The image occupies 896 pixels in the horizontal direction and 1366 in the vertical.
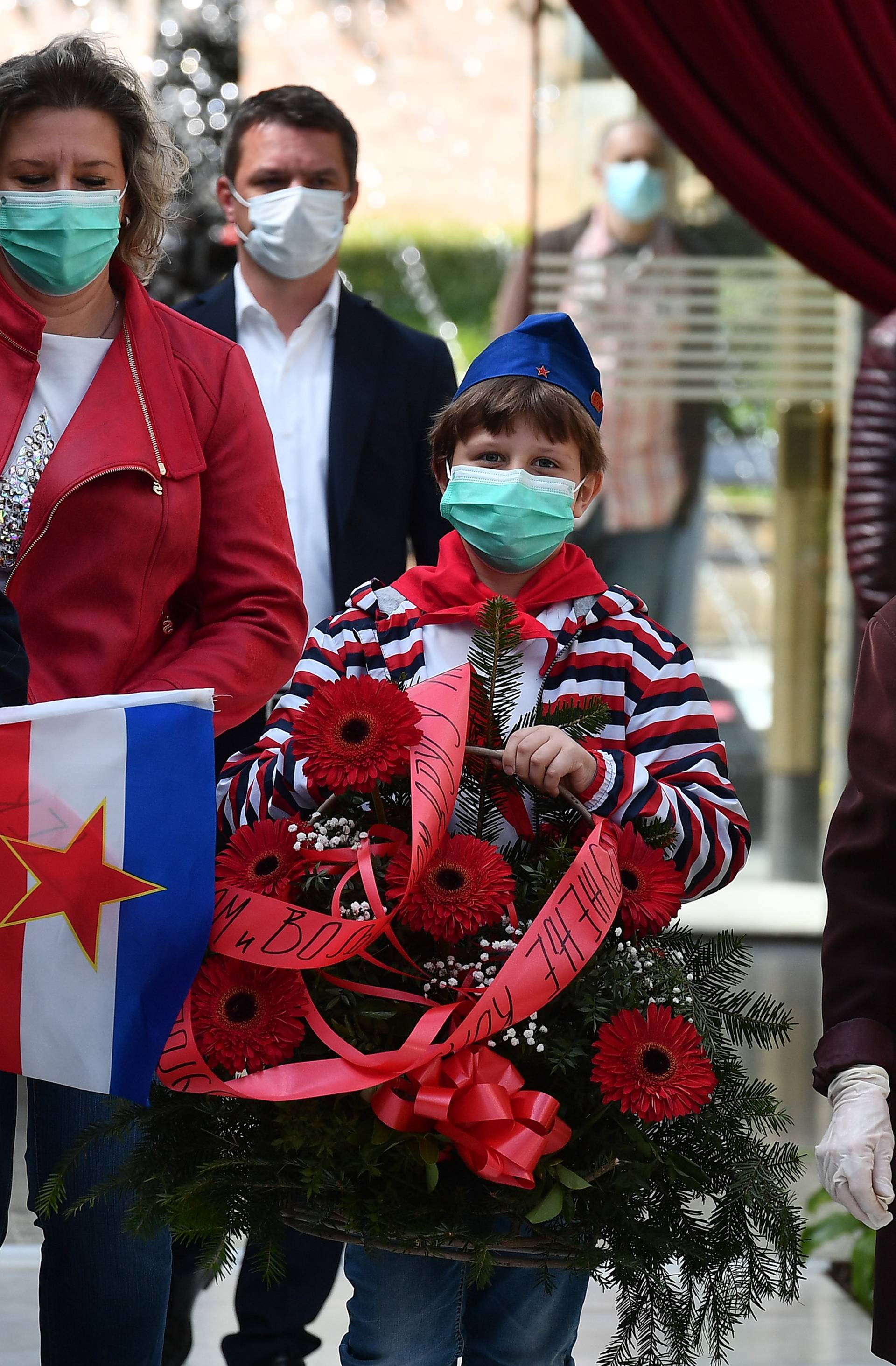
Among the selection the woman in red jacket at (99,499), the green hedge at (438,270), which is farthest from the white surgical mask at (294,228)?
the green hedge at (438,270)

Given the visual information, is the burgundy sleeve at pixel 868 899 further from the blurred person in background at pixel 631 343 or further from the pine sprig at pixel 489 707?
the blurred person in background at pixel 631 343

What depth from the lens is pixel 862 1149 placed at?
164 cm

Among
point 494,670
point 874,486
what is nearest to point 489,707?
point 494,670

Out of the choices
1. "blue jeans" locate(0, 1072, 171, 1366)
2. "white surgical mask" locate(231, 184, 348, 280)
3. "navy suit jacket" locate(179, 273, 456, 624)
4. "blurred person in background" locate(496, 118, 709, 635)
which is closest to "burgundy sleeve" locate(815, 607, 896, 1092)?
"blue jeans" locate(0, 1072, 171, 1366)

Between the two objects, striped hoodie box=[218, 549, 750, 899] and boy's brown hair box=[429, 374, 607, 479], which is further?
boy's brown hair box=[429, 374, 607, 479]

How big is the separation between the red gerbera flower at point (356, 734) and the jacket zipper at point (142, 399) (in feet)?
1.41

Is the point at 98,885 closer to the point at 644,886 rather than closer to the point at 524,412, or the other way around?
the point at 644,886

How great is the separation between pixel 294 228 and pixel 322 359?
238 mm

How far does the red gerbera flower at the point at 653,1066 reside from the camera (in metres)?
1.48

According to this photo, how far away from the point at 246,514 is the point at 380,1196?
90 centimetres

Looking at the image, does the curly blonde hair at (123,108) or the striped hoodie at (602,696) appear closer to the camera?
the striped hoodie at (602,696)

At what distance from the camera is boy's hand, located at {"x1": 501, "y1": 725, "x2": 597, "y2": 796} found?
5.36 ft

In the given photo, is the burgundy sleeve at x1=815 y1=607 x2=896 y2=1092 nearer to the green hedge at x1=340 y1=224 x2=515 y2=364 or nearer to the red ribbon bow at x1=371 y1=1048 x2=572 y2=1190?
the red ribbon bow at x1=371 y1=1048 x2=572 y2=1190

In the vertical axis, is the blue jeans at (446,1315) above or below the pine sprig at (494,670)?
below
